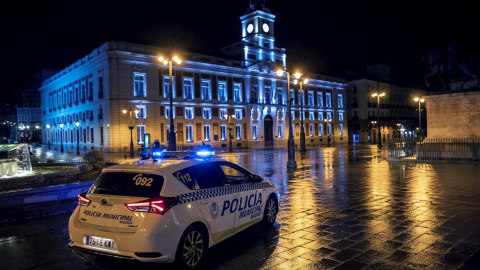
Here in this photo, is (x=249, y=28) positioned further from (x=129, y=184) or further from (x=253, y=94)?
(x=129, y=184)

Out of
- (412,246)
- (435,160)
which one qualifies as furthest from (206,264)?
(435,160)

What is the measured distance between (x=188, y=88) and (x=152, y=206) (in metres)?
48.5

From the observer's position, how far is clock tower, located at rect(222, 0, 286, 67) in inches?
2372

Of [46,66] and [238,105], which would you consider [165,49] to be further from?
[46,66]

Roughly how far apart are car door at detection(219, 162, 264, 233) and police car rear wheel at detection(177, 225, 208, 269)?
86 centimetres

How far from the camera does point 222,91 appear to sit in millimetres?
56625

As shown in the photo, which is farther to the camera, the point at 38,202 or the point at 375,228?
the point at 38,202

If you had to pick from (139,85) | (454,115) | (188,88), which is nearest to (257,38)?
(188,88)

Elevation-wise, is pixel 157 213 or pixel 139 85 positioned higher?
pixel 139 85

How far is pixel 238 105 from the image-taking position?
192 ft

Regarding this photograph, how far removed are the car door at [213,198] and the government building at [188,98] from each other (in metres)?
33.1

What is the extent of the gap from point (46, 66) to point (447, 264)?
286 ft

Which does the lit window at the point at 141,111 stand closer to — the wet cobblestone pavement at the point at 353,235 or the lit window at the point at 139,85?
the lit window at the point at 139,85

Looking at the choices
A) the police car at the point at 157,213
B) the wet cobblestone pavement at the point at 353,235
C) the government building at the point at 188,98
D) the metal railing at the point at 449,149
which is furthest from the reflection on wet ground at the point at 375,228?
the government building at the point at 188,98
